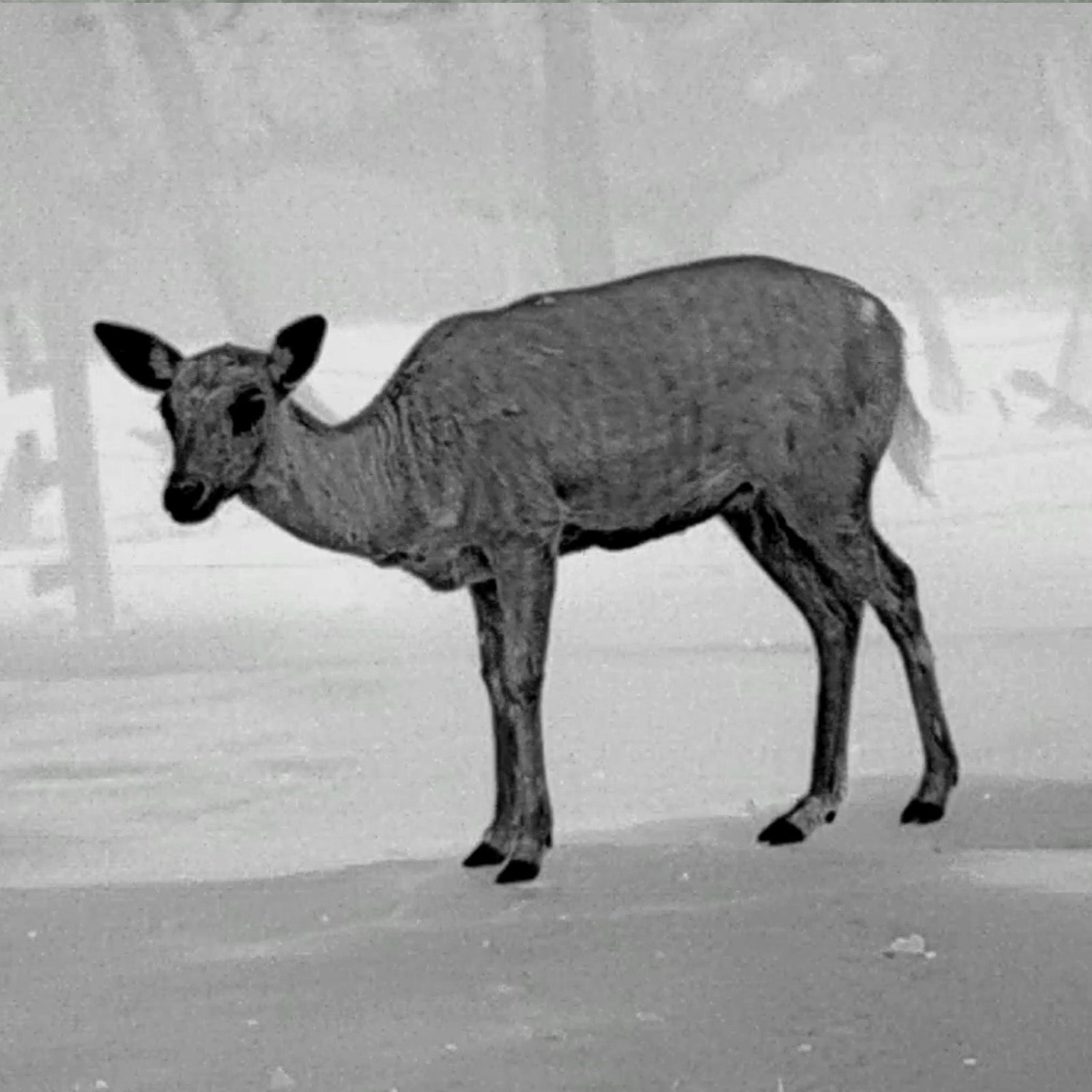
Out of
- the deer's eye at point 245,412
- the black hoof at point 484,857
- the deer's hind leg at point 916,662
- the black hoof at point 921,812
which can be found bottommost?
the black hoof at point 921,812

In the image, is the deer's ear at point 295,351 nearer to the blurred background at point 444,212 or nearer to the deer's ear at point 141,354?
the deer's ear at point 141,354

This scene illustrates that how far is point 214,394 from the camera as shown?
14.3 ft

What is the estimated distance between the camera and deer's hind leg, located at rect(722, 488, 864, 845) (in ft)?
16.3

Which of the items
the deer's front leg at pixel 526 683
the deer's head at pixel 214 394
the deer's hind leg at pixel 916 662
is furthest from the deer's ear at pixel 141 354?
the deer's hind leg at pixel 916 662

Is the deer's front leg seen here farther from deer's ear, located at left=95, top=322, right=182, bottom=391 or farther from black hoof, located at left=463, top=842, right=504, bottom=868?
deer's ear, located at left=95, top=322, right=182, bottom=391

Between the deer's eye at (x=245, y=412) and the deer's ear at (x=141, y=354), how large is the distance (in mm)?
139

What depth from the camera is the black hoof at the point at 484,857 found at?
4.85 meters

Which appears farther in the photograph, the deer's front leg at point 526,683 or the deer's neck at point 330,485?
the deer's front leg at point 526,683

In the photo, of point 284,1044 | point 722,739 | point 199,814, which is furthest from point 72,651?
point 284,1044

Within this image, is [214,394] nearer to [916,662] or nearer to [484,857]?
[484,857]

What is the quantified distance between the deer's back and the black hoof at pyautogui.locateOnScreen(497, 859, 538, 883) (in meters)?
0.66

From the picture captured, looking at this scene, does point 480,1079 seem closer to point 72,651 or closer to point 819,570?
point 819,570

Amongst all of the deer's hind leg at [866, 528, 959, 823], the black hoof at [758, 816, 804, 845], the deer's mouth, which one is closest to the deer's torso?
Answer: the deer's hind leg at [866, 528, 959, 823]

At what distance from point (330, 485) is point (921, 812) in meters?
1.45
